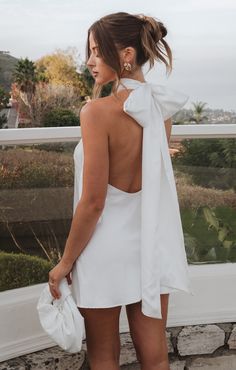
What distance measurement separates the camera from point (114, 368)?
5.61 ft

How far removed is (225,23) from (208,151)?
176 feet

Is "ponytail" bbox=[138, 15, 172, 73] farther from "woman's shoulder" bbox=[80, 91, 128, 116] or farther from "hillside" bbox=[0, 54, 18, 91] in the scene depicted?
"hillside" bbox=[0, 54, 18, 91]

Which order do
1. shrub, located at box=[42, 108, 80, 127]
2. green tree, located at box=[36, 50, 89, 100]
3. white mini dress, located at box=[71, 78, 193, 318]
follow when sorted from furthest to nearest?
green tree, located at box=[36, 50, 89, 100]
shrub, located at box=[42, 108, 80, 127]
white mini dress, located at box=[71, 78, 193, 318]

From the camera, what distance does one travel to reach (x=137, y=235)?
1614mm

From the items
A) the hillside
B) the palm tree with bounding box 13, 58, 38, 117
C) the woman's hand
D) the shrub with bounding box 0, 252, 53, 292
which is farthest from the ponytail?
the hillside

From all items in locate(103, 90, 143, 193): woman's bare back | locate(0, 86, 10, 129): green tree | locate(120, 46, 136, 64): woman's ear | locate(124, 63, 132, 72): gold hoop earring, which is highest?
locate(120, 46, 136, 64): woman's ear

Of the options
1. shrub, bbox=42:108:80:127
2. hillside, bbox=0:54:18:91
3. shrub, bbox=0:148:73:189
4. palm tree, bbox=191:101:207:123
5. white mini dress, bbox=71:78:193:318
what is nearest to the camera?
white mini dress, bbox=71:78:193:318

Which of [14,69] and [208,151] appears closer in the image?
[208,151]

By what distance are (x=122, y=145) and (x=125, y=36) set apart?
0.25 meters

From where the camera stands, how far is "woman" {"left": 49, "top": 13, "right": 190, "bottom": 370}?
4.89 ft

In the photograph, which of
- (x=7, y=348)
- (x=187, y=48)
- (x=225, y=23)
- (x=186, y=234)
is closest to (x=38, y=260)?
(x=7, y=348)

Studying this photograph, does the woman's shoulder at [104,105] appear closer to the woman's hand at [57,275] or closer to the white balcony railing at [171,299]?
the woman's hand at [57,275]

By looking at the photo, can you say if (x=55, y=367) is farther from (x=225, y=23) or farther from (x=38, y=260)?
(x=225, y=23)

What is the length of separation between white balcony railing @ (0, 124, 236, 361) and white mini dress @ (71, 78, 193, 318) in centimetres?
54
